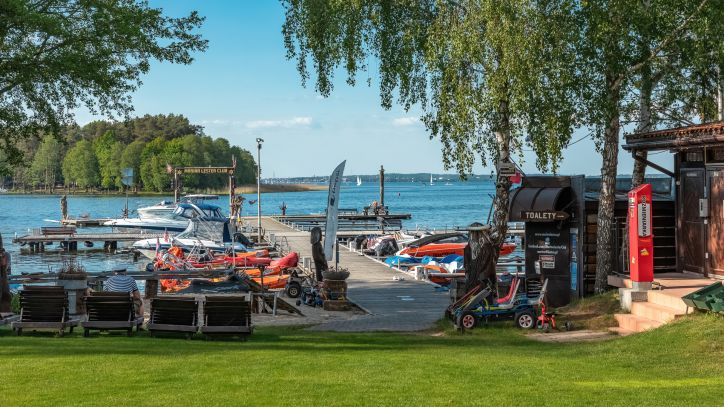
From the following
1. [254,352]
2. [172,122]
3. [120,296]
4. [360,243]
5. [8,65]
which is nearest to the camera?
[254,352]

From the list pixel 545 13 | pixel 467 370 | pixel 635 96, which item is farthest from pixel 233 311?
pixel 635 96

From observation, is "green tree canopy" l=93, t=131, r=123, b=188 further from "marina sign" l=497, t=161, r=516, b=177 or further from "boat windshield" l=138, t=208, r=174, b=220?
"marina sign" l=497, t=161, r=516, b=177

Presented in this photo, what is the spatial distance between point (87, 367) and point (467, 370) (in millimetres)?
4811

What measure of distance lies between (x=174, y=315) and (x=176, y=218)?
44278 mm

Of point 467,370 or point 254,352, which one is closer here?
point 467,370

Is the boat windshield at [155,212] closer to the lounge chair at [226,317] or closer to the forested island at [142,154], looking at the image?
the lounge chair at [226,317]

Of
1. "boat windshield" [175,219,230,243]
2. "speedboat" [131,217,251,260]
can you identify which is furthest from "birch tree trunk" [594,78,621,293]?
"boat windshield" [175,219,230,243]

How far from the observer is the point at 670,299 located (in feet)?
54.1

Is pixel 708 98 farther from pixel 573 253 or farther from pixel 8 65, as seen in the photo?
pixel 8 65

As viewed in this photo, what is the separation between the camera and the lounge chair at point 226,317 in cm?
1498

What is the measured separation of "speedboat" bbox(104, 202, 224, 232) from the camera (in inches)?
2055

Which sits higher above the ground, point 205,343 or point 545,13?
point 545,13

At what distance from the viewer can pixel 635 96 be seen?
19578 mm

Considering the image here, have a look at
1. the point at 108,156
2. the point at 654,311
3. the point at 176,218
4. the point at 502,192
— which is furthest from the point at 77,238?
the point at 108,156
